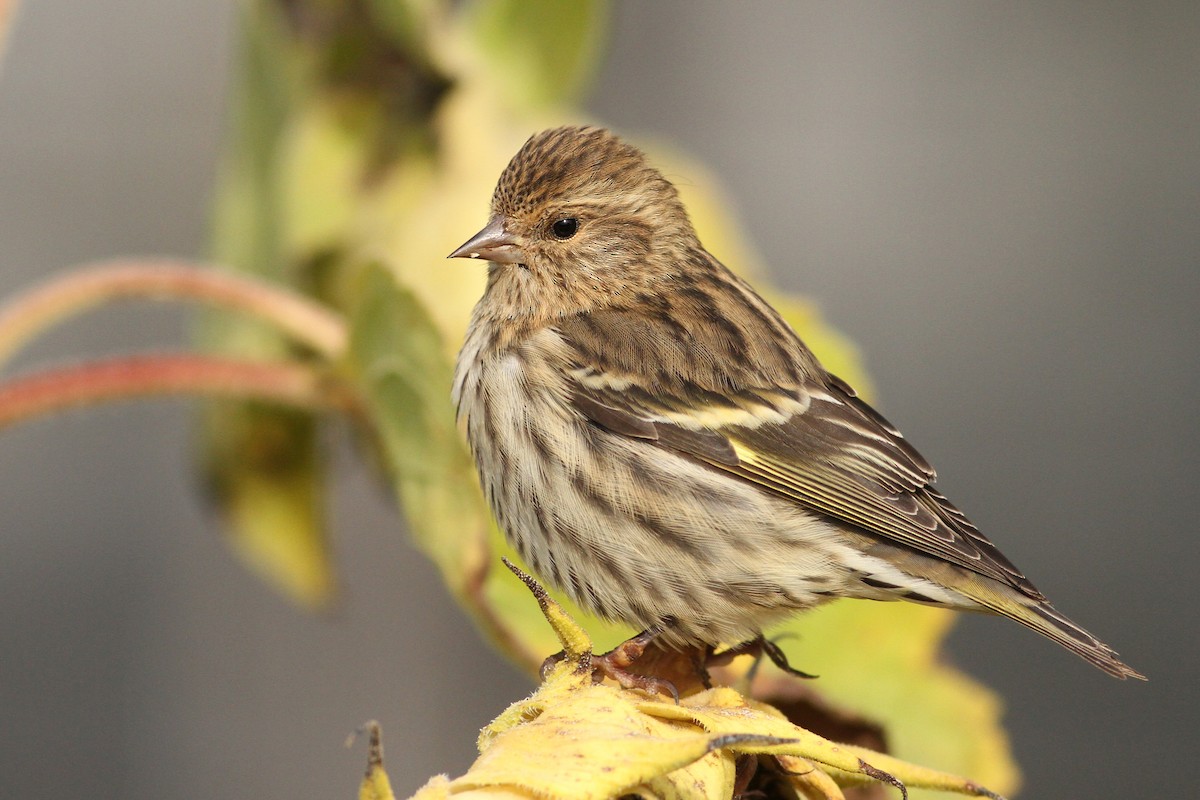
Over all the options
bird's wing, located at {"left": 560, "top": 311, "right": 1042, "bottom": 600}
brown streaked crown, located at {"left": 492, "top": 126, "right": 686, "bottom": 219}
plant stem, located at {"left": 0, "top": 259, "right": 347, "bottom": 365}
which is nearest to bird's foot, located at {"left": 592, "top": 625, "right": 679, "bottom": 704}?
bird's wing, located at {"left": 560, "top": 311, "right": 1042, "bottom": 600}

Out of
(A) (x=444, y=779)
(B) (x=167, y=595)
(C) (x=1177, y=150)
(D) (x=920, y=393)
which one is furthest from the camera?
(C) (x=1177, y=150)

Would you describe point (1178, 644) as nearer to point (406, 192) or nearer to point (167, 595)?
point (167, 595)

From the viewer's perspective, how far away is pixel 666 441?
6.57 ft

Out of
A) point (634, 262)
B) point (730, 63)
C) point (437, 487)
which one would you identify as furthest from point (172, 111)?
point (437, 487)

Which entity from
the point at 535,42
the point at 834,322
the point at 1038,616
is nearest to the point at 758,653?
the point at 1038,616

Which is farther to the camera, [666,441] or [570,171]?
[570,171]

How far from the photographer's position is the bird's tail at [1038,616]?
169cm

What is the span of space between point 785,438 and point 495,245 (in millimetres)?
523

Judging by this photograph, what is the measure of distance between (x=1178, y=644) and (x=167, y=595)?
3455mm

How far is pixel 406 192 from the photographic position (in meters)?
2.17

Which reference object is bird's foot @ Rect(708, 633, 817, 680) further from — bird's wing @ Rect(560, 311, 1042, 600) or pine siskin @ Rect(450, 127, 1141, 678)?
bird's wing @ Rect(560, 311, 1042, 600)

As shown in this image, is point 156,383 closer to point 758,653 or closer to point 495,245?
point 495,245

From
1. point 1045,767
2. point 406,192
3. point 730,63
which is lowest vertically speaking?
point 1045,767

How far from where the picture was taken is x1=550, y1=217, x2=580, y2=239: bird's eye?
7.25ft
